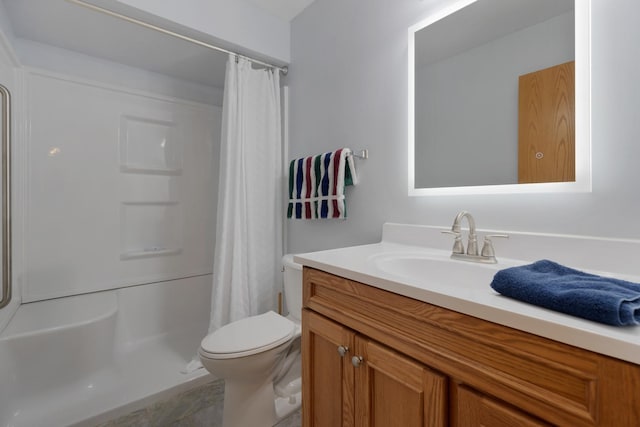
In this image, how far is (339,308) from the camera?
854 millimetres

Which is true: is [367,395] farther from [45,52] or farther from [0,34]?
[45,52]

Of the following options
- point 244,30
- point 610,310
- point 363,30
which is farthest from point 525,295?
point 244,30

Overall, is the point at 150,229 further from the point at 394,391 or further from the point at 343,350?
the point at 394,391

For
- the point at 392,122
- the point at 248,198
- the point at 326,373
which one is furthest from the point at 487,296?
the point at 248,198

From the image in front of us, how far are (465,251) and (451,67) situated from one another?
29.9 inches

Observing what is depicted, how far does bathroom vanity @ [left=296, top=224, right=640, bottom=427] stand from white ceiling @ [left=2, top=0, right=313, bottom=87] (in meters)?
1.70

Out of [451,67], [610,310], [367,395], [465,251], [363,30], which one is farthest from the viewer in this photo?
[363,30]

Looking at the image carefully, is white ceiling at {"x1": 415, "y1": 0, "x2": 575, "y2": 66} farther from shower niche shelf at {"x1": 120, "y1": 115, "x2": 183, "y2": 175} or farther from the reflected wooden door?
shower niche shelf at {"x1": 120, "y1": 115, "x2": 183, "y2": 175}

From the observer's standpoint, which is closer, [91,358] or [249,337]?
[249,337]

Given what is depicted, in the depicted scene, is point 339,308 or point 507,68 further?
point 507,68

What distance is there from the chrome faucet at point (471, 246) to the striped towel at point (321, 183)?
24.7 inches

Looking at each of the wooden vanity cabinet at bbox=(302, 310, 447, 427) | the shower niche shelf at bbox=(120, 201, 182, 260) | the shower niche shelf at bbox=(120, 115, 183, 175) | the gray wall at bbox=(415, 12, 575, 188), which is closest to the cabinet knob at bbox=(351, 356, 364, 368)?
the wooden vanity cabinet at bbox=(302, 310, 447, 427)

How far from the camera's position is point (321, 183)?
1.56 m

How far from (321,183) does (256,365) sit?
3.10ft
